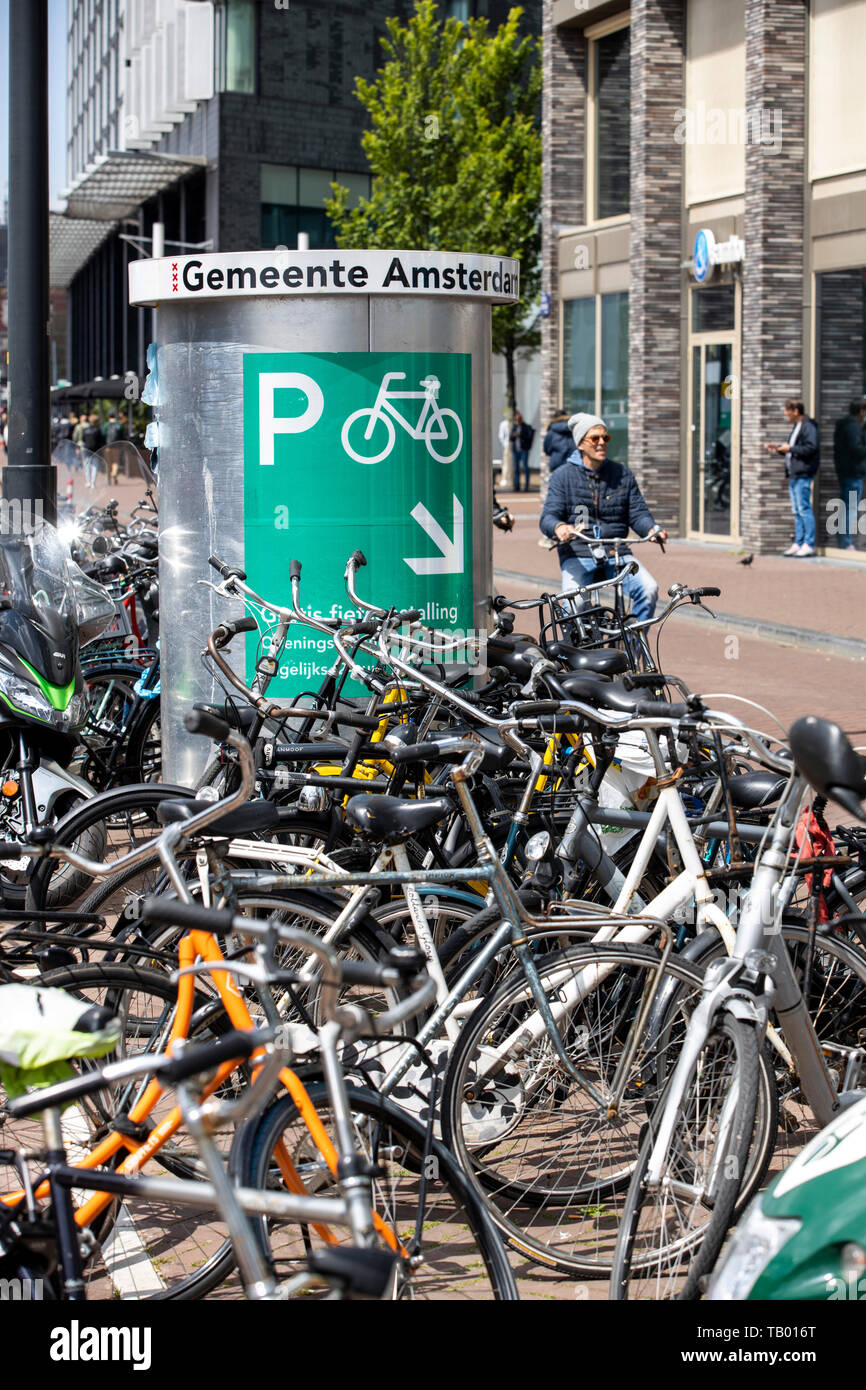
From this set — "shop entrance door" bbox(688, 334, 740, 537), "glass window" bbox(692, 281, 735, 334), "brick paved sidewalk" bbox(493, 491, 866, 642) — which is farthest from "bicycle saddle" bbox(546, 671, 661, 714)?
"glass window" bbox(692, 281, 735, 334)

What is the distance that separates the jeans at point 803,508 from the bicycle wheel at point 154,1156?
17.2m

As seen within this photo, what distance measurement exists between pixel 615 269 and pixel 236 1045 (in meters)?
23.7

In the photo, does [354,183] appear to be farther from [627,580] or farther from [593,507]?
[627,580]

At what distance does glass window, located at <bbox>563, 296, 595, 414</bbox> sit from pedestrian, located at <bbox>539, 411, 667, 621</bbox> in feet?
52.1

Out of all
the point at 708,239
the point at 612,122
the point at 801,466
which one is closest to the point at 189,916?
the point at 801,466

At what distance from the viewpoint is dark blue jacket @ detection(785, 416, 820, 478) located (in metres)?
19.7

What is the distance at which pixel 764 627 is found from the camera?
14.0m

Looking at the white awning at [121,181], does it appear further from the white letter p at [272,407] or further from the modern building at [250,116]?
the white letter p at [272,407]

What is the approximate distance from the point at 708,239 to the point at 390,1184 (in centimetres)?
2029

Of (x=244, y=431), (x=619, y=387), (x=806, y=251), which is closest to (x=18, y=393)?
(x=244, y=431)

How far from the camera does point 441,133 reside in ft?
109

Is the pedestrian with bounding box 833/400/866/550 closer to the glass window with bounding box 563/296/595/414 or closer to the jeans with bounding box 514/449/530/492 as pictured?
the glass window with bounding box 563/296/595/414

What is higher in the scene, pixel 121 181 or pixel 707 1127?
pixel 121 181
